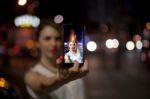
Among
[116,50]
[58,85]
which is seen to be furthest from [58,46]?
[116,50]

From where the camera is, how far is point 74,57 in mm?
2971

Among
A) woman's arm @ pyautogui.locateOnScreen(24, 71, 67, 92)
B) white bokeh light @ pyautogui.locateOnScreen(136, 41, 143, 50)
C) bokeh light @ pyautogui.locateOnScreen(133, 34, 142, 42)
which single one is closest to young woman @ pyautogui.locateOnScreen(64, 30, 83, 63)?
woman's arm @ pyautogui.locateOnScreen(24, 71, 67, 92)

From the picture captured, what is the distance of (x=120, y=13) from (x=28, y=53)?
1379 cm

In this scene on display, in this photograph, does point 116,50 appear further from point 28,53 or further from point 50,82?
point 50,82

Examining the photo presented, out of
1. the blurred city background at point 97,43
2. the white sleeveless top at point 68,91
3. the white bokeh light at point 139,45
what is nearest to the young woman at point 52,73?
the white sleeveless top at point 68,91

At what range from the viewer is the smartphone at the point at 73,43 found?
9.73ft

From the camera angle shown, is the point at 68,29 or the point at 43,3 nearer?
the point at 68,29

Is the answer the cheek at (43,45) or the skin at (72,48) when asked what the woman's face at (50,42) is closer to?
the cheek at (43,45)

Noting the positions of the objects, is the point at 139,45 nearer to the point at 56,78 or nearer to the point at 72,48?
the point at 72,48

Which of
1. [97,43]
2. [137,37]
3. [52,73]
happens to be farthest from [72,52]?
[137,37]

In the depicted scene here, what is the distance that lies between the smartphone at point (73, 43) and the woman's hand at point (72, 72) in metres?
0.07

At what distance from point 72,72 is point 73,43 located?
8.5 inches

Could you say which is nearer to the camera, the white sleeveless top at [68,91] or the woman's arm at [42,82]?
the woman's arm at [42,82]

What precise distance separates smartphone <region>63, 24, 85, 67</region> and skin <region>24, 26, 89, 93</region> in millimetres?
41
